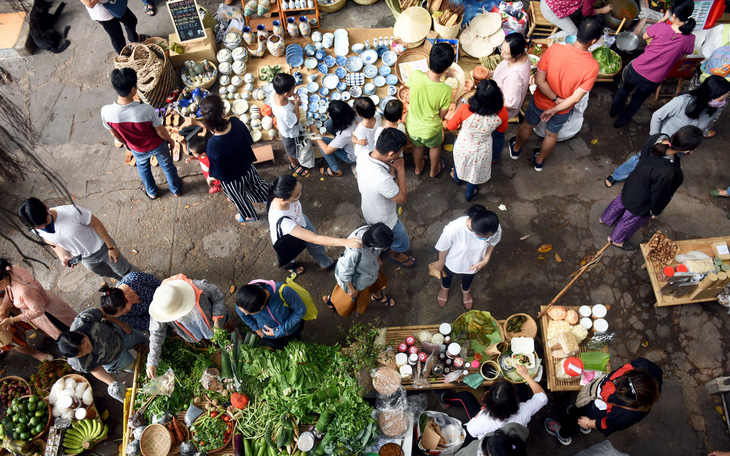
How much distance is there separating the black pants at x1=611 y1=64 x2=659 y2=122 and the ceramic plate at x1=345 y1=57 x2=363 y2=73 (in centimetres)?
368

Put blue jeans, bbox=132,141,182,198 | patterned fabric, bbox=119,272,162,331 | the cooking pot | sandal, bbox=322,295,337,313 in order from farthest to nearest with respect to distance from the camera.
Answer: the cooking pot
blue jeans, bbox=132,141,182,198
sandal, bbox=322,295,337,313
patterned fabric, bbox=119,272,162,331

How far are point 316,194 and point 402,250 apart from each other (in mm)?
1604

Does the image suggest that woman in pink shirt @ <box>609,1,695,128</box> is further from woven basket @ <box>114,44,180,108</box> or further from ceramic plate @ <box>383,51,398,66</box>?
woven basket @ <box>114,44,180,108</box>

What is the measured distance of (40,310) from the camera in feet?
14.2

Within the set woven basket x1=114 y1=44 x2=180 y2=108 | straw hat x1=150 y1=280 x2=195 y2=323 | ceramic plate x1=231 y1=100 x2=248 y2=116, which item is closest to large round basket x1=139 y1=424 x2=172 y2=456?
straw hat x1=150 y1=280 x2=195 y2=323

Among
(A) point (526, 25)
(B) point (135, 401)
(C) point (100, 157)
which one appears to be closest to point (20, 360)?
(B) point (135, 401)

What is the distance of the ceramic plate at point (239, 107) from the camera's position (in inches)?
259

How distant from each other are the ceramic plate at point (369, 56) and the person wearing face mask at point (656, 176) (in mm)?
3850

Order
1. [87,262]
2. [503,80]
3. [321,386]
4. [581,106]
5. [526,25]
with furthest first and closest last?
1. [526,25]
2. [581,106]
3. [503,80]
4. [87,262]
5. [321,386]

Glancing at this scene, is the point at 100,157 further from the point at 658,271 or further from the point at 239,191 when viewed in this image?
the point at 658,271

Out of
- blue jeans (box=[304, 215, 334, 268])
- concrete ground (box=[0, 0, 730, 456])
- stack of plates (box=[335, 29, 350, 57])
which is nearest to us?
concrete ground (box=[0, 0, 730, 456])

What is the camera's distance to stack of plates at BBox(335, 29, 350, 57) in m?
6.81

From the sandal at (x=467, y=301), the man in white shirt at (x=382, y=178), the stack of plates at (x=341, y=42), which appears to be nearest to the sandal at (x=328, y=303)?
the man in white shirt at (x=382, y=178)

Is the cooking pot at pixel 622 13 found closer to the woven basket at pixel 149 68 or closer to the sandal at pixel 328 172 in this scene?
the sandal at pixel 328 172
